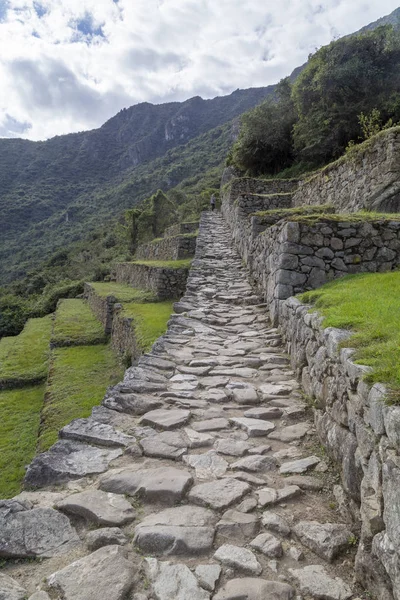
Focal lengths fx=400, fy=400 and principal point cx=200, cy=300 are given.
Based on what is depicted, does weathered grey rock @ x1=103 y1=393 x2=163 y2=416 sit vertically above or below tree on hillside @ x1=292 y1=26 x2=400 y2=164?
below

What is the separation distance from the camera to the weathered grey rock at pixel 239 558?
1754mm

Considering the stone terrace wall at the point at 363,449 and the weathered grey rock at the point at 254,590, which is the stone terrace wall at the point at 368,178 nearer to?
the stone terrace wall at the point at 363,449

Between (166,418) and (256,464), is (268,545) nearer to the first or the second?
(256,464)

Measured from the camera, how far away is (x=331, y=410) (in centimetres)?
280

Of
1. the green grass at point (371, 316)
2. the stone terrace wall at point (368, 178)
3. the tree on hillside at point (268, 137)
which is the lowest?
the green grass at point (371, 316)

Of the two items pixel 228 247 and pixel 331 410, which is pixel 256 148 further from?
pixel 331 410

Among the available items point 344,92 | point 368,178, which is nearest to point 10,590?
point 368,178

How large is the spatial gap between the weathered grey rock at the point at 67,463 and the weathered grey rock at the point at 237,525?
853 mm

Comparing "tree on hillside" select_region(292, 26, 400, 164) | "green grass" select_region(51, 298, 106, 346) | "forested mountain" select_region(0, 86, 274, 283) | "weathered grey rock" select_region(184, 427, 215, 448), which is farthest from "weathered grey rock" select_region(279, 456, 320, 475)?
"forested mountain" select_region(0, 86, 274, 283)

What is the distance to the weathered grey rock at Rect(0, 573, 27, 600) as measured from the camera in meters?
1.54

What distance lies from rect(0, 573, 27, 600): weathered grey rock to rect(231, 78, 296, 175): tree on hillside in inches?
959

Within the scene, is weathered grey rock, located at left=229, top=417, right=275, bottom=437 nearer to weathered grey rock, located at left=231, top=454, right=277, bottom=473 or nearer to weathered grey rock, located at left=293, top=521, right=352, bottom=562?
weathered grey rock, located at left=231, top=454, right=277, bottom=473

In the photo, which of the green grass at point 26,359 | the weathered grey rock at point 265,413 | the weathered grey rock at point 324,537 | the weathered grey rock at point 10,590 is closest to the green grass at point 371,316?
the weathered grey rock at point 324,537

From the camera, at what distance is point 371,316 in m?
3.20
